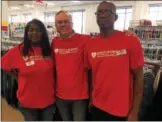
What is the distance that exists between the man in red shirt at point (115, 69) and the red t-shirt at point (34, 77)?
54 centimetres

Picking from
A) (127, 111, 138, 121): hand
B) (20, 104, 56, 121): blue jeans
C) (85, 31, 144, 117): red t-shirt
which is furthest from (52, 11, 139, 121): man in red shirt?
→ (127, 111, 138, 121): hand

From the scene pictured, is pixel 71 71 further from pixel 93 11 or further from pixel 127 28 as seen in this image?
pixel 93 11

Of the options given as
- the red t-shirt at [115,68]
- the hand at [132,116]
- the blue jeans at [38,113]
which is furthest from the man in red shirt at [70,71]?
the hand at [132,116]

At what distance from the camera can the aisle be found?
10.7 ft

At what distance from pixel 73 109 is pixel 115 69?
A: 2.32 feet

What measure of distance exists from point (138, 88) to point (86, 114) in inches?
29.2

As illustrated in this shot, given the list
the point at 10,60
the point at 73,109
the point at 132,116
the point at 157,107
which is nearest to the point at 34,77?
the point at 10,60

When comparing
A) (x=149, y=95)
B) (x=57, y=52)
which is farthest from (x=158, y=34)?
(x=57, y=52)

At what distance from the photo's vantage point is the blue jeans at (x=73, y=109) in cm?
187

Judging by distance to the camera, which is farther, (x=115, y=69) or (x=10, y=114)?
(x=10, y=114)

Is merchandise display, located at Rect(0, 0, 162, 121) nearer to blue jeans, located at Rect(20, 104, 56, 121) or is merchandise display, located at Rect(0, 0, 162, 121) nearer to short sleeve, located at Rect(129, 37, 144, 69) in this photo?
short sleeve, located at Rect(129, 37, 144, 69)

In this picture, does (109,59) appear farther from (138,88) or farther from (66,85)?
(66,85)

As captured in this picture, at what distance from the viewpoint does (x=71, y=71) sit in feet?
5.91

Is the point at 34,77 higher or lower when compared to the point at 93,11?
lower
